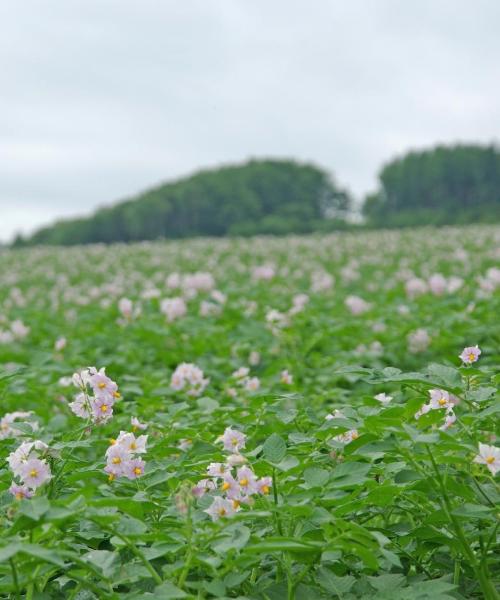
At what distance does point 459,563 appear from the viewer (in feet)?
7.26

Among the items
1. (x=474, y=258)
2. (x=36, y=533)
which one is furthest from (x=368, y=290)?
(x=36, y=533)

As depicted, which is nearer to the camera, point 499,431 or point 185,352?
point 499,431

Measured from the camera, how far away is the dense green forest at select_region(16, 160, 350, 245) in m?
55.4

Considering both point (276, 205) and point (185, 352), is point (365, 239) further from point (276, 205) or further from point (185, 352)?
point (276, 205)

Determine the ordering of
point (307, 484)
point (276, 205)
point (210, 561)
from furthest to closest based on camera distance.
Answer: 1. point (276, 205)
2. point (307, 484)
3. point (210, 561)

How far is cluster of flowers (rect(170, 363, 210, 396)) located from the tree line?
49381 millimetres

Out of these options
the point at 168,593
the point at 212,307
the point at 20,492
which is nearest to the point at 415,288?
the point at 212,307

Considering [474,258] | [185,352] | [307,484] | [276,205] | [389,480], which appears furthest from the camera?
[276,205]

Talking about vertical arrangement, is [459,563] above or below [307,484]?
below

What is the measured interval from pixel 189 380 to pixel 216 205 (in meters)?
54.1

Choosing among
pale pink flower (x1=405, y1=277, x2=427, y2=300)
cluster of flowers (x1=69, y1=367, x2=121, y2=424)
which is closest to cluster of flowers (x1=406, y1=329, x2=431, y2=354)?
pale pink flower (x1=405, y1=277, x2=427, y2=300)

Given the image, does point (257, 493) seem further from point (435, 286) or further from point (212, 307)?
point (435, 286)

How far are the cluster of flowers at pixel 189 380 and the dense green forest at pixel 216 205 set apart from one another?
151 ft

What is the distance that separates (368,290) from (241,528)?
8.64 m
